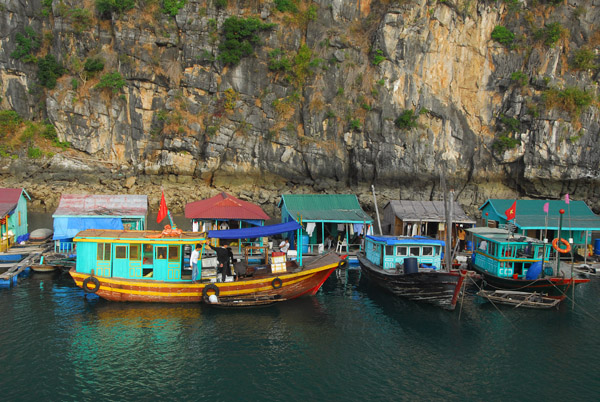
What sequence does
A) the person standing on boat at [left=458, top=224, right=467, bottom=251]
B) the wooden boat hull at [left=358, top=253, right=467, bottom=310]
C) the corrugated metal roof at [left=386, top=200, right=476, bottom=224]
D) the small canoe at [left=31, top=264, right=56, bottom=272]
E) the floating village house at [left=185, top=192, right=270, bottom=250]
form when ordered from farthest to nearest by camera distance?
1. the person standing on boat at [left=458, top=224, right=467, bottom=251]
2. the corrugated metal roof at [left=386, top=200, right=476, bottom=224]
3. the floating village house at [left=185, top=192, right=270, bottom=250]
4. the small canoe at [left=31, top=264, right=56, bottom=272]
5. the wooden boat hull at [left=358, top=253, right=467, bottom=310]

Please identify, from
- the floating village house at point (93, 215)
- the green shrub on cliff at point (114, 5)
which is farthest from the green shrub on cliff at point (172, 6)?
the floating village house at point (93, 215)

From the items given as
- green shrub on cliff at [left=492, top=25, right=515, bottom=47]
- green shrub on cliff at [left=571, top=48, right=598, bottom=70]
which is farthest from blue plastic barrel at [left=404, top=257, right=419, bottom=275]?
green shrub on cliff at [left=571, top=48, right=598, bottom=70]

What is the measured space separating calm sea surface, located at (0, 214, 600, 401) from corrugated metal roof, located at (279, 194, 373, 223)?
8107mm

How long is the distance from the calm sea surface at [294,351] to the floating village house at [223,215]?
821 centimetres

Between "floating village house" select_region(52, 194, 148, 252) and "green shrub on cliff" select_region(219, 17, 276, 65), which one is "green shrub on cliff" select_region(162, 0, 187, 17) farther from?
"floating village house" select_region(52, 194, 148, 252)

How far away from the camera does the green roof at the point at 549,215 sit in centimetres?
2766

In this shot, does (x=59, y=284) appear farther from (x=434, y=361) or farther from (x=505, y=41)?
(x=505, y=41)

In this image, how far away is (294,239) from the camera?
2830 cm

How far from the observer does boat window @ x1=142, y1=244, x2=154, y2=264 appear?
19469 millimetres

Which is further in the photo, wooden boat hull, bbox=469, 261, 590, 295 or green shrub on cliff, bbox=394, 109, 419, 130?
green shrub on cliff, bbox=394, 109, 419, 130

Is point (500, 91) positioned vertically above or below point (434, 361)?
above

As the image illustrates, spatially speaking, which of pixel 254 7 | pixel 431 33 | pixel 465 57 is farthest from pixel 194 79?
pixel 465 57

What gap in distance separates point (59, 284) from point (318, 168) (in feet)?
99.9

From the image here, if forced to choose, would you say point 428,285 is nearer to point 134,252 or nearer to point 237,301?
point 237,301
